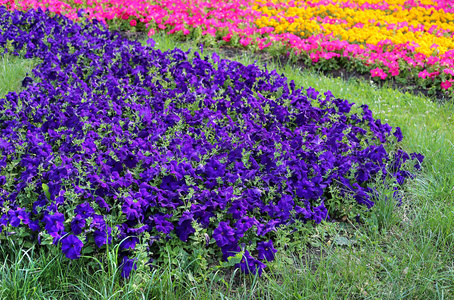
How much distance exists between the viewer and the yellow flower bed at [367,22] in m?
6.80

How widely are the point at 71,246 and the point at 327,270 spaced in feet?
5.43

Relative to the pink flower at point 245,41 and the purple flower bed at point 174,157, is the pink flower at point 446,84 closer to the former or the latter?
the purple flower bed at point 174,157

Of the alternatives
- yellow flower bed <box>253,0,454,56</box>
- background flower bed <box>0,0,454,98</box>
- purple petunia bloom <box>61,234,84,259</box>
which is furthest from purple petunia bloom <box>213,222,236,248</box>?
yellow flower bed <box>253,0,454,56</box>

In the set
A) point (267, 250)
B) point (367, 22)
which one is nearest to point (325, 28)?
point (367, 22)

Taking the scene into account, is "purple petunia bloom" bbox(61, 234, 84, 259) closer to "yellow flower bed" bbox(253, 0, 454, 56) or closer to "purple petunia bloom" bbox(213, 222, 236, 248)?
"purple petunia bloom" bbox(213, 222, 236, 248)

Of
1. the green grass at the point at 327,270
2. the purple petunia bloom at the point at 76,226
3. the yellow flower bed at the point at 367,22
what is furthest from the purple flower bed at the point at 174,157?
the yellow flower bed at the point at 367,22

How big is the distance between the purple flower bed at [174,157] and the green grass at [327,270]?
0.43 ft

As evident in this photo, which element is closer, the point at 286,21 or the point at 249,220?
the point at 249,220

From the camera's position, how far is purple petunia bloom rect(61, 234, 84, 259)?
97.7 inches

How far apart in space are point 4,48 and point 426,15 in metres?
7.82

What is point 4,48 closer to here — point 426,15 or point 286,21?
point 286,21

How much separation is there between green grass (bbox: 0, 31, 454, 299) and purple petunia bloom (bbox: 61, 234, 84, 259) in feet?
0.30

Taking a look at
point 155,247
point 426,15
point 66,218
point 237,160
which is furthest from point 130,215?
point 426,15

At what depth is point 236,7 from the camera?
328 inches
